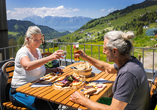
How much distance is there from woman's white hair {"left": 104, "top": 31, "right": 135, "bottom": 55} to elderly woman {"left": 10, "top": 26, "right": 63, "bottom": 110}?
2.35 ft

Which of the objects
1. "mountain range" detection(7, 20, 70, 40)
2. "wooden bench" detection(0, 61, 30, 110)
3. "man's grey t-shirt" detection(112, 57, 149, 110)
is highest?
"mountain range" detection(7, 20, 70, 40)

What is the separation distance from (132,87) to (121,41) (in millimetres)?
347

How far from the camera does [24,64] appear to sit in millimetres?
1816

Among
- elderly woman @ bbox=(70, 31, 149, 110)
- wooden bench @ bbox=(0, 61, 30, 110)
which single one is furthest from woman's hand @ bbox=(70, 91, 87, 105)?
wooden bench @ bbox=(0, 61, 30, 110)

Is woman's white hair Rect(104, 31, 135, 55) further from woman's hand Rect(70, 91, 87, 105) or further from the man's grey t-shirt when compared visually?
woman's hand Rect(70, 91, 87, 105)

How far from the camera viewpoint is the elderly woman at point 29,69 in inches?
68.1

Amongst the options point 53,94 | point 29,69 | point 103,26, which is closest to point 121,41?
point 53,94

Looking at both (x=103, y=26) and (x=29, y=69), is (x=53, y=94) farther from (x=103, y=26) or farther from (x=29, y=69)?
(x=103, y=26)

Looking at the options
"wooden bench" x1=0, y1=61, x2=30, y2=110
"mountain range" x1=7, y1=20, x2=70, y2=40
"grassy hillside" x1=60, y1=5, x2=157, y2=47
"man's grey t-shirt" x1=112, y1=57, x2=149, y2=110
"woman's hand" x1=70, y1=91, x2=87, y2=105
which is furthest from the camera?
"mountain range" x1=7, y1=20, x2=70, y2=40

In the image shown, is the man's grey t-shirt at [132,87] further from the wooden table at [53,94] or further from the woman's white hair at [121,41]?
the wooden table at [53,94]

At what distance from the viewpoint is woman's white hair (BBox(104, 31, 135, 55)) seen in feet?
3.82

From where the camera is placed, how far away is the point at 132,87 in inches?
41.7

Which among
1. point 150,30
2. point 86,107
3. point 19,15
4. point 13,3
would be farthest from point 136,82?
point 13,3

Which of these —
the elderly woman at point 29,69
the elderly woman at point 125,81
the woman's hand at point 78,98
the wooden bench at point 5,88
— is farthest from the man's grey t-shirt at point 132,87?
the wooden bench at point 5,88
